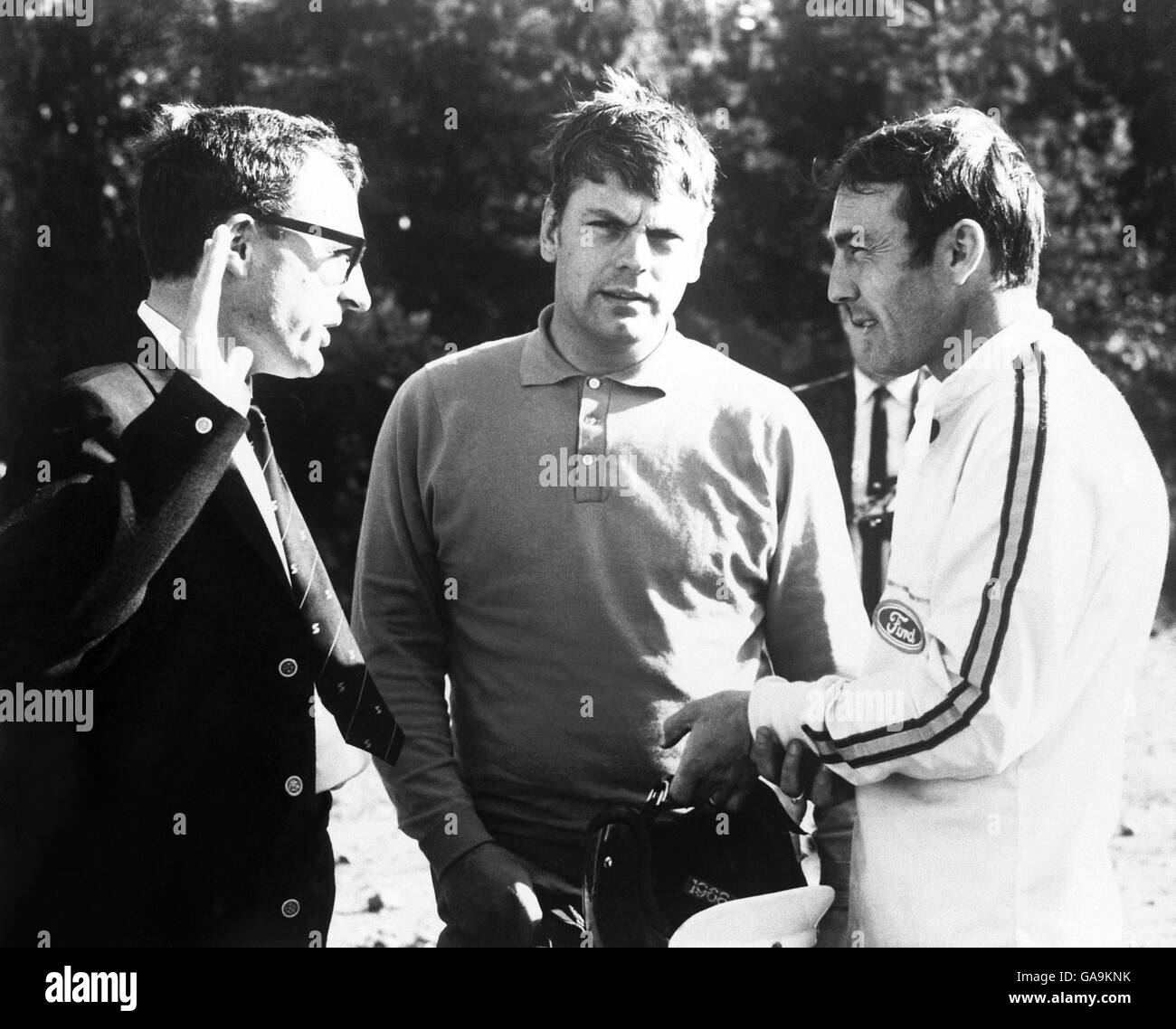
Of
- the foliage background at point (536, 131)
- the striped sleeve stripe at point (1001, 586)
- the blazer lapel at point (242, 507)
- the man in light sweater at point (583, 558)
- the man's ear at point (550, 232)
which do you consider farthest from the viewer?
the foliage background at point (536, 131)

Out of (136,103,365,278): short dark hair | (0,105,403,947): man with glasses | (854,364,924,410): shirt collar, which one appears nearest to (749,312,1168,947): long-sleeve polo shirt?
(854,364,924,410): shirt collar

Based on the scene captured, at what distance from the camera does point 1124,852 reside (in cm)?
282

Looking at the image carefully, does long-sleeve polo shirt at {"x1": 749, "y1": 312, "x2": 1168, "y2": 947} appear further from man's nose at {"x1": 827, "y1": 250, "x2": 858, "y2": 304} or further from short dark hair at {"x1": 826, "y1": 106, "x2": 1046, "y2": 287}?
man's nose at {"x1": 827, "y1": 250, "x2": 858, "y2": 304}

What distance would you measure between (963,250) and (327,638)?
116 cm

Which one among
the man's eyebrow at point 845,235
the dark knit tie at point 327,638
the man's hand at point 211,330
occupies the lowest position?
the dark knit tie at point 327,638

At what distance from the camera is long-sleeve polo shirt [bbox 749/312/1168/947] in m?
1.88

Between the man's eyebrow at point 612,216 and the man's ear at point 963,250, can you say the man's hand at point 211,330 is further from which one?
the man's ear at point 963,250

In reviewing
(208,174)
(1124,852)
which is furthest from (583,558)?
(1124,852)

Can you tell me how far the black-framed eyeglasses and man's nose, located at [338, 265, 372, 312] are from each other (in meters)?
0.01

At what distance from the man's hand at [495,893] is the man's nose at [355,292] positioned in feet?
3.07

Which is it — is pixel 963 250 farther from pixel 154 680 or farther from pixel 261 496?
pixel 154 680

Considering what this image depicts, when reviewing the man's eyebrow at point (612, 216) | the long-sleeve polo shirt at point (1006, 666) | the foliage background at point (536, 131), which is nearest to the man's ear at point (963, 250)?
the long-sleeve polo shirt at point (1006, 666)

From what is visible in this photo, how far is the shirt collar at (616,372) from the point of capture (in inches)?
92.9
